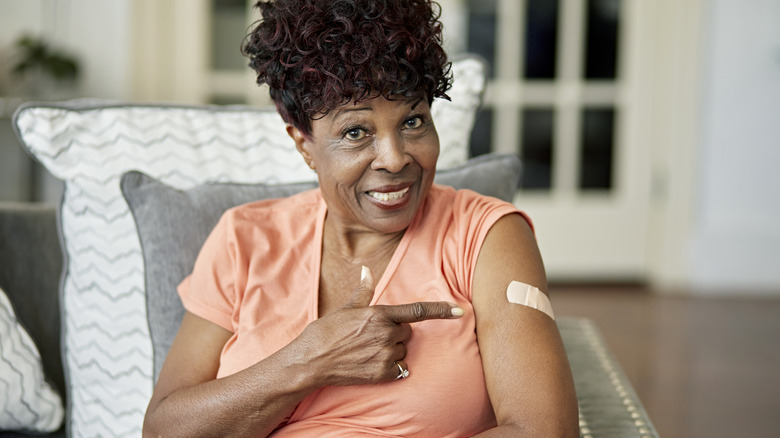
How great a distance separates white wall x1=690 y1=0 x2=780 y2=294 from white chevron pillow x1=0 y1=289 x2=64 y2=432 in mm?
3319

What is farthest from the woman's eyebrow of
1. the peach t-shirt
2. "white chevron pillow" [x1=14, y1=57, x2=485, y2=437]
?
"white chevron pillow" [x1=14, y1=57, x2=485, y2=437]

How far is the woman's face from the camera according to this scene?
1116 mm

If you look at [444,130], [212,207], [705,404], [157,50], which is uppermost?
[157,50]

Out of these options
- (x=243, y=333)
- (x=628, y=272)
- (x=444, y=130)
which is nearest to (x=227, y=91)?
(x=628, y=272)

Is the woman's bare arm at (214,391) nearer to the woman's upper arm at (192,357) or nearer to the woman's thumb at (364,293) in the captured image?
the woman's upper arm at (192,357)

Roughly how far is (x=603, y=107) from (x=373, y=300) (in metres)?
3.18

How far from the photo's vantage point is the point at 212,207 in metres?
1.42

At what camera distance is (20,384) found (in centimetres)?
137

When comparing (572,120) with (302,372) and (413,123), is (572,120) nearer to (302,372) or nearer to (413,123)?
(413,123)

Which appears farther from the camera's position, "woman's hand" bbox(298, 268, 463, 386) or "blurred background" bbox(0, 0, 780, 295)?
"blurred background" bbox(0, 0, 780, 295)

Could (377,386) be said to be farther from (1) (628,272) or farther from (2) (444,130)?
(1) (628,272)

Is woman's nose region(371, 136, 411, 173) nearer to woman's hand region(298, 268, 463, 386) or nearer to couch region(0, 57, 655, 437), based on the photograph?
woman's hand region(298, 268, 463, 386)

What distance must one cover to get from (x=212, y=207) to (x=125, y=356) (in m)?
0.32

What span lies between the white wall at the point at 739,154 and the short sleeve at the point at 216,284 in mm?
3215
